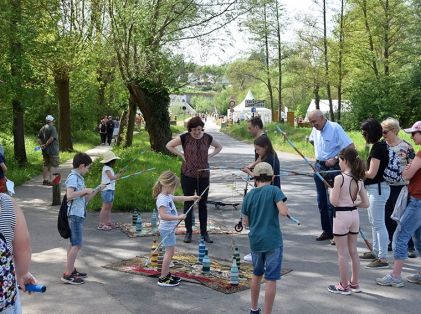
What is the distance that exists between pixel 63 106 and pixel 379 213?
19.9m

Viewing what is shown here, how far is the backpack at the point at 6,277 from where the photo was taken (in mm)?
3096

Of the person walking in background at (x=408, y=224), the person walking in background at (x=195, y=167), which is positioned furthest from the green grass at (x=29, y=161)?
the person walking in background at (x=408, y=224)

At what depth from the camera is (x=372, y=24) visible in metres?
33.6

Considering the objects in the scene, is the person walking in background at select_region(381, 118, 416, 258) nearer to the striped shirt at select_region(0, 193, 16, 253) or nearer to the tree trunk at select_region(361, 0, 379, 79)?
the striped shirt at select_region(0, 193, 16, 253)

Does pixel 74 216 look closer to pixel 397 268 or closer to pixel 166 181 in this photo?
pixel 166 181

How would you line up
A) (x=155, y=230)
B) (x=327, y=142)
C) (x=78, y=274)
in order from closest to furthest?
(x=78, y=274)
(x=327, y=142)
(x=155, y=230)

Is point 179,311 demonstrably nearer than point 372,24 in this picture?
Yes

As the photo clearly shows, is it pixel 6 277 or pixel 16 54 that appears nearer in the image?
pixel 6 277

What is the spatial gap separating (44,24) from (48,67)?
4.31 m

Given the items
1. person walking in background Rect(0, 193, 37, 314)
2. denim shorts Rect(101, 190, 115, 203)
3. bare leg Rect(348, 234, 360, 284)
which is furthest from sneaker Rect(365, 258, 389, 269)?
person walking in background Rect(0, 193, 37, 314)

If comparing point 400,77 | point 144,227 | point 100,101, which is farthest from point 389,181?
point 100,101

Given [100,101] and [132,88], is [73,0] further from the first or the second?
[100,101]

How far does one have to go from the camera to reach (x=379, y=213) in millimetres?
6926

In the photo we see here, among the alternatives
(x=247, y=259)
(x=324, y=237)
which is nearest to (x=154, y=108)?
(x=324, y=237)
